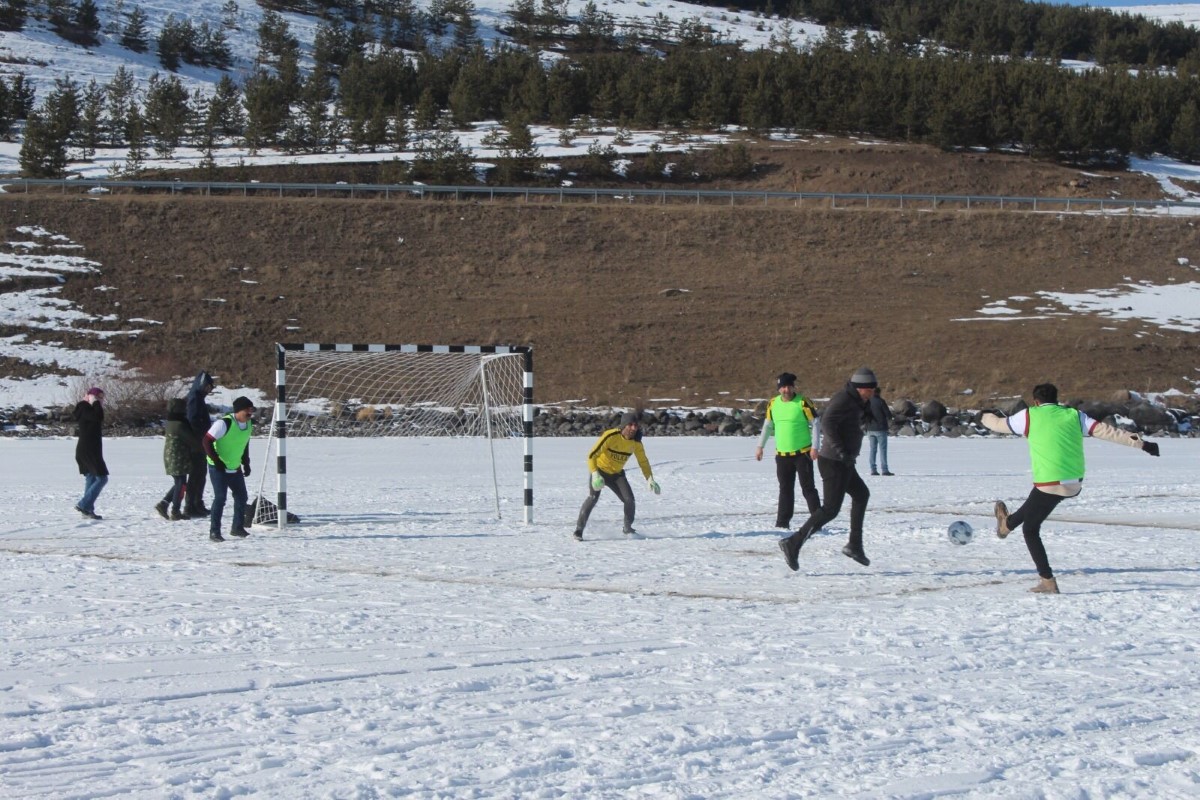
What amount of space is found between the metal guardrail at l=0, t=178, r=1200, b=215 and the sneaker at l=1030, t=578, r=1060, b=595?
4653 cm

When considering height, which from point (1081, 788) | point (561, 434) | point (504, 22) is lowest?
point (561, 434)

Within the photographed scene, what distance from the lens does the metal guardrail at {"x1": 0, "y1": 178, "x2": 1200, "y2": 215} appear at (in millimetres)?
54344

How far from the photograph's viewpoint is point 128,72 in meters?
91.4

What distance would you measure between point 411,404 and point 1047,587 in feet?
69.5

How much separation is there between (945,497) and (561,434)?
52.8 feet

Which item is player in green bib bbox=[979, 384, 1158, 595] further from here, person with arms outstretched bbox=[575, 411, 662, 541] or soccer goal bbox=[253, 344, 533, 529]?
soccer goal bbox=[253, 344, 533, 529]

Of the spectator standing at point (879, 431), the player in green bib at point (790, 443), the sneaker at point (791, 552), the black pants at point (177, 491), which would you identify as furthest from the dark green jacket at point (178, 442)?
the spectator standing at point (879, 431)

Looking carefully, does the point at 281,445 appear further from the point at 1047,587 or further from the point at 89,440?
the point at 1047,587

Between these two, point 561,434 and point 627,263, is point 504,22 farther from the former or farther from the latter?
point 561,434

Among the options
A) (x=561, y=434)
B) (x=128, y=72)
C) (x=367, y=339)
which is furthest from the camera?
(x=128, y=72)

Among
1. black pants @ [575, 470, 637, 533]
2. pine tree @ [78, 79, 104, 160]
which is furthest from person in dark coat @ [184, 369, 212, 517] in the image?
pine tree @ [78, 79, 104, 160]

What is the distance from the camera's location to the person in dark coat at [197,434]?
1358 centimetres

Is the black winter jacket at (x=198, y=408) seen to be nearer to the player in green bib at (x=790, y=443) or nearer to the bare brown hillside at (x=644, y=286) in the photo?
the player in green bib at (x=790, y=443)

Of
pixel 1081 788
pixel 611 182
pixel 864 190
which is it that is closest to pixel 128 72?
pixel 611 182
